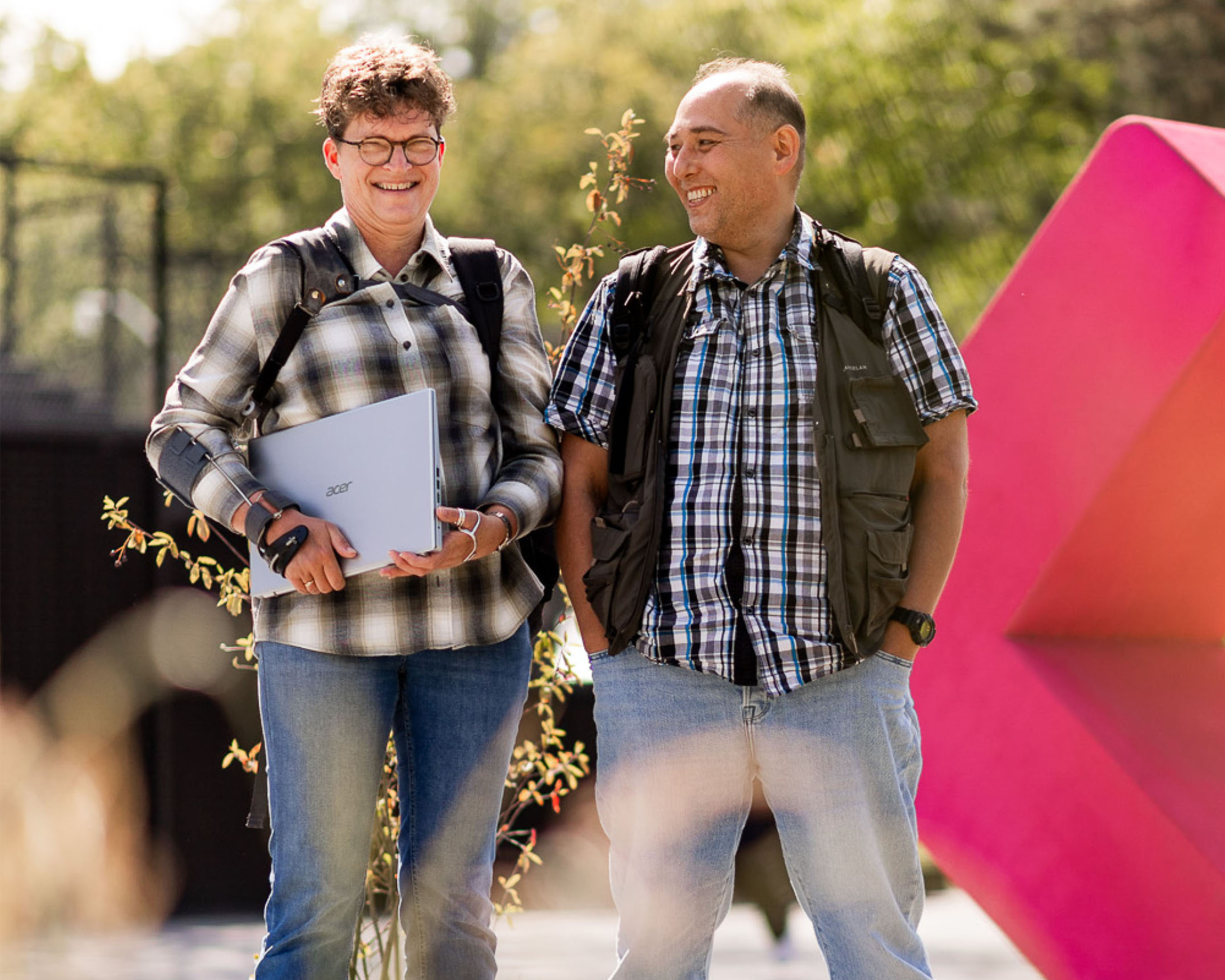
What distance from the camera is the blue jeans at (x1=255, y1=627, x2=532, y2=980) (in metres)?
2.83

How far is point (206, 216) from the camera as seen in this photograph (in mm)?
30266

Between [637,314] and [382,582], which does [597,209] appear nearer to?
[637,314]

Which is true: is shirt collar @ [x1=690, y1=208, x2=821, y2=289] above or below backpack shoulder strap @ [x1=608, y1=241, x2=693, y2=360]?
above

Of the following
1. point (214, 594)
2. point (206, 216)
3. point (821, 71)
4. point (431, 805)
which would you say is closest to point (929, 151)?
point (821, 71)

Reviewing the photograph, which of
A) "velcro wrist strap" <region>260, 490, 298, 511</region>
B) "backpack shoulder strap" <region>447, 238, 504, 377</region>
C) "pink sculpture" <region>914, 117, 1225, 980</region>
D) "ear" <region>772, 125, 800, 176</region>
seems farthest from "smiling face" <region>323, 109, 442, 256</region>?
"pink sculpture" <region>914, 117, 1225, 980</region>

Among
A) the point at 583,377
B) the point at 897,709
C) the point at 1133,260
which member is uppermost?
the point at 1133,260

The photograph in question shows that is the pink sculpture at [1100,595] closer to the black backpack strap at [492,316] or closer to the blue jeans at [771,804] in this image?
the blue jeans at [771,804]

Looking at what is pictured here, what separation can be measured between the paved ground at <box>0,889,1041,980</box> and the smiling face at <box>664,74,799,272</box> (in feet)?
11.1

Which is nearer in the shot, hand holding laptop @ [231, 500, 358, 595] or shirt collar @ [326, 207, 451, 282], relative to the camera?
hand holding laptop @ [231, 500, 358, 595]

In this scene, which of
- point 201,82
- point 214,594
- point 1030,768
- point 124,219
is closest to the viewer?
point 1030,768

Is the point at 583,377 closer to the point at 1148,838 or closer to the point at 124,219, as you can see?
the point at 1148,838

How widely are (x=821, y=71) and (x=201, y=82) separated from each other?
13.5m

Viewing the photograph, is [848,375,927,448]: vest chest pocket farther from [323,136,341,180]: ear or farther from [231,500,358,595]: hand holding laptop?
[323,136,341,180]: ear

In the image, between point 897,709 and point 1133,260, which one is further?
point 1133,260
